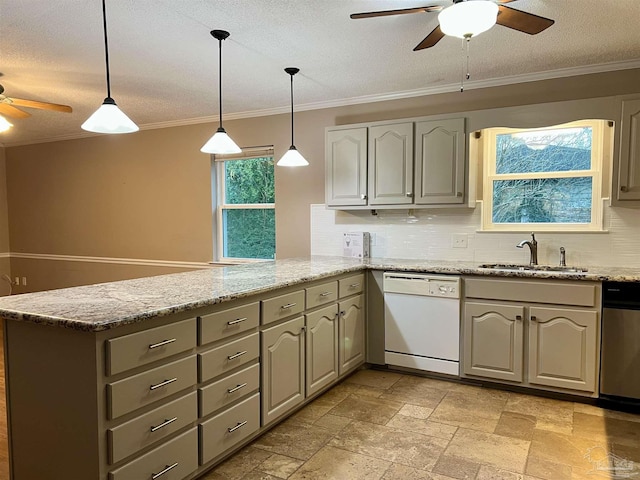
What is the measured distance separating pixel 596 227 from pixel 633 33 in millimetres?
1337

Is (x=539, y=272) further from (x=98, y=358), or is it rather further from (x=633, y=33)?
(x=98, y=358)

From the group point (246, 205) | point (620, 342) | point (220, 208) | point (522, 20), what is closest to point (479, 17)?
point (522, 20)

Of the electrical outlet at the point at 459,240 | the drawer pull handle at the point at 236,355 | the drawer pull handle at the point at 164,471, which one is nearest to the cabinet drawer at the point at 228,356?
the drawer pull handle at the point at 236,355

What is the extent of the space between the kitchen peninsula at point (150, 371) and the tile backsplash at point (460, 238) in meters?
0.53

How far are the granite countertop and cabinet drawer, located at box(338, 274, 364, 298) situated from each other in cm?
9

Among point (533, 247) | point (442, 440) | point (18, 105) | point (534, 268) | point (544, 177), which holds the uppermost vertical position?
point (18, 105)

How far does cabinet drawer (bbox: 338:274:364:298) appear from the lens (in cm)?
325

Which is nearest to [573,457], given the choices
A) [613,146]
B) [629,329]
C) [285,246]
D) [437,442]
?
[437,442]

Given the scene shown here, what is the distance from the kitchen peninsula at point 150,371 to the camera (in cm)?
165

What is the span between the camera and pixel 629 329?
9.21 feet

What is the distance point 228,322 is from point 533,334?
210 cm

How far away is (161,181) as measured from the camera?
5172 millimetres

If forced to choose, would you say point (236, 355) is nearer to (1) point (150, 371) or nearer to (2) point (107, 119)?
(1) point (150, 371)

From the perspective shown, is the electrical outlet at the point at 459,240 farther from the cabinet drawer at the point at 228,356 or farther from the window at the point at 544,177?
the cabinet drawer at the point at 228,356
